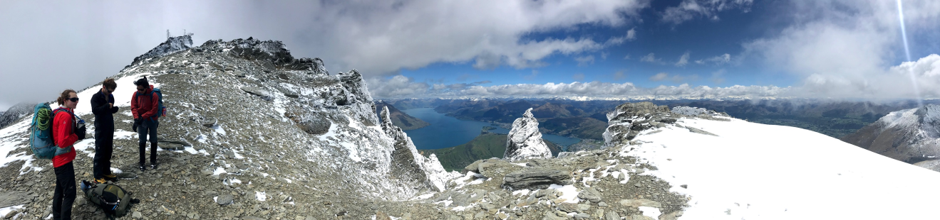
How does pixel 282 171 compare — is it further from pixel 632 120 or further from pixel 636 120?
pixel 632 120

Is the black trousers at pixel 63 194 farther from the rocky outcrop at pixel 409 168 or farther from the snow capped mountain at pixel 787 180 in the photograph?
the rocky outcrop at pixel 409 168

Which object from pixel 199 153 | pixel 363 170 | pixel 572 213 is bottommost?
pixel 363 170

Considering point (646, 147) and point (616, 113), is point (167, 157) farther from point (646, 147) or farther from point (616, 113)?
point (616, 113)

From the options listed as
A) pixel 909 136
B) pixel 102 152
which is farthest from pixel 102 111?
pixel 909 136

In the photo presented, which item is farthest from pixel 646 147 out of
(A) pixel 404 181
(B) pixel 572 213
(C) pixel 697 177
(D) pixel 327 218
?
(A) pixel 404 181

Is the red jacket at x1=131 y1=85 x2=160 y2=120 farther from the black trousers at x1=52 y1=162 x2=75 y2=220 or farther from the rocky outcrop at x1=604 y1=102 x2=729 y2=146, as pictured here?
the rocky outcrop at x1=604 y1=102 x2=729 y2=146

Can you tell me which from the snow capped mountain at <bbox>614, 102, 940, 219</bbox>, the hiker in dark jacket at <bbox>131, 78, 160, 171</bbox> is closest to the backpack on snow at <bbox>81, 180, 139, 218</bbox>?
the hiker in dark jacket at <bbox>131, 78, 160, 171</bbox>
